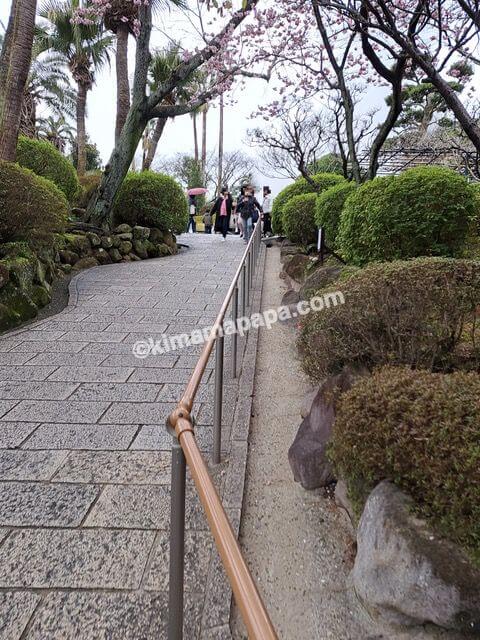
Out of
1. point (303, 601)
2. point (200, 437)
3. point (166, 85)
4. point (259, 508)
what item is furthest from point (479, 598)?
point (166, 85)

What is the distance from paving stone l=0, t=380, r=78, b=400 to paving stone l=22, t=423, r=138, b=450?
0.48 metres

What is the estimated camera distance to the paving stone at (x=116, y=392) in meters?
3.32

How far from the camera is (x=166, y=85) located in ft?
29.6

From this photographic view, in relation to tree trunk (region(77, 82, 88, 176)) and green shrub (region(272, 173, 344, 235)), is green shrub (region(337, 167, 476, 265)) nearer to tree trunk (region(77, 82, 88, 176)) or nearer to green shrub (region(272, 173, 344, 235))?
green shrub (region(272, 173, 344, 235))

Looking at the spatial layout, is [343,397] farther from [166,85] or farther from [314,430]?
[166,85]

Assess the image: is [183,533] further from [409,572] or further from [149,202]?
[149,202]

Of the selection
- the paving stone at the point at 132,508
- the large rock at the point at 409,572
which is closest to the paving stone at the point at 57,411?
the paving stone at the point at 132,508

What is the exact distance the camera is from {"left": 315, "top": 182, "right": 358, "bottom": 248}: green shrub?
22.7ft

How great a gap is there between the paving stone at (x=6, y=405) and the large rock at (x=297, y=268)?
5126 millimetres

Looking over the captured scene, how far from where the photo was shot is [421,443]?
5.21 feet

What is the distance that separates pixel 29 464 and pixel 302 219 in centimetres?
804

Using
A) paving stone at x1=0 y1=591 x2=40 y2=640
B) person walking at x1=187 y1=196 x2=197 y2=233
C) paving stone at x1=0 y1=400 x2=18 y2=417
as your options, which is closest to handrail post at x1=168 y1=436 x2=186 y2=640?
paving stone at x1=0 y1=591 x2=40 y2=640

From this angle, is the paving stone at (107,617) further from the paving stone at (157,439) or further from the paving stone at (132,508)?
the paving stone at (157,439)

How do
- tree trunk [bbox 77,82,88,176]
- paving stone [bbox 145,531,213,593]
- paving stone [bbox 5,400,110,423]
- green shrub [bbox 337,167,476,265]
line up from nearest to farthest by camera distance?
1. paving stone [bbox 145,531,213,593]
2. paving stone [bbox 5,400,110,423]
3. green shrub [bbox 337,167,476,265]
4. tree trunk [bbox 77,82,88,176]
